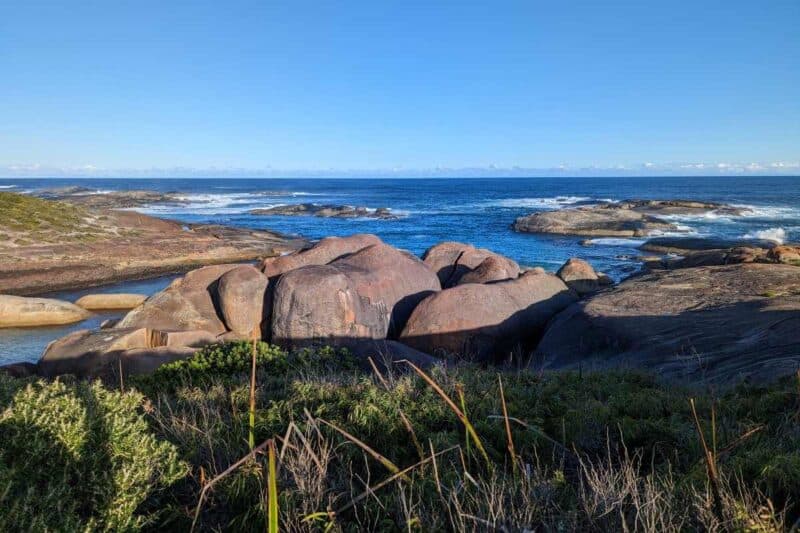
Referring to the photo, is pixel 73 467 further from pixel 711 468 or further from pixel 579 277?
pixel 579 277

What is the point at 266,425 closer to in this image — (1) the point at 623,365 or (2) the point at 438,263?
A: (1) the point at 623,365

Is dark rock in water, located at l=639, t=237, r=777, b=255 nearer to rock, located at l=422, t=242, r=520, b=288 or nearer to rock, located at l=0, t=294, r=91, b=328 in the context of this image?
rock, located at l=422, t=242, r=520, b=288

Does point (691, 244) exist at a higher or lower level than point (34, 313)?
higher

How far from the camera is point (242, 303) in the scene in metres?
15.8

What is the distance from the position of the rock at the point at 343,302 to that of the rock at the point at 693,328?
165 inches

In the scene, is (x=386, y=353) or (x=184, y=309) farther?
(x=184, y=309)

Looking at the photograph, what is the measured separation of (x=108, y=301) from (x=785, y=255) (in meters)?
27.0

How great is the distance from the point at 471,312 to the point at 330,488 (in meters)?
10.5

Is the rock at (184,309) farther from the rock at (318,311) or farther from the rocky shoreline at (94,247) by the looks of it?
the rocky shoreline at (94,247)

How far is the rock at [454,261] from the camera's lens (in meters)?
19.6

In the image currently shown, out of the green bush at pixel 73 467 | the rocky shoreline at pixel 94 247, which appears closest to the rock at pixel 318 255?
the green bush at pixel 73 467

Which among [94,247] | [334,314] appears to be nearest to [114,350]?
[334,314]

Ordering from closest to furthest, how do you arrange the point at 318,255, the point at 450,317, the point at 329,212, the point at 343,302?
1. the point at 343,302
2. the point at 450,317
3. the point at 318,255
4. the point at 329,212

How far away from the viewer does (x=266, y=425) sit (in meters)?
6.61
